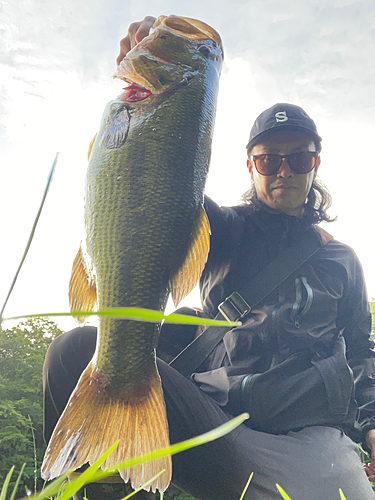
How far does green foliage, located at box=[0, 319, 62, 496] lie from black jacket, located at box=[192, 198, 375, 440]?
9058 mm

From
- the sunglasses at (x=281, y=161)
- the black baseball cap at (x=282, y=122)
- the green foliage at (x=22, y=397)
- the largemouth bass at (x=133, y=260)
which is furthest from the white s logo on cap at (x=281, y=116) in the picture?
the green foliage at (x=22, y=397)

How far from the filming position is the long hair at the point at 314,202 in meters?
2.72

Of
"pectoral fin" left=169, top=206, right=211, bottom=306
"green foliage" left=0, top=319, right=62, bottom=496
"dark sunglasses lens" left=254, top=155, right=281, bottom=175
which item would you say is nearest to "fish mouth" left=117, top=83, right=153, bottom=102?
"pectoral fin" left=169, top=206, right=211, bottom=306

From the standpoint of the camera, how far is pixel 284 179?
8.57ft

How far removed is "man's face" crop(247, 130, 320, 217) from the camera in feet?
8.59

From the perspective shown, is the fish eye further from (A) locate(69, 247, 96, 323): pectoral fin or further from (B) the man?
(A) locate(69, 247, 96, 323): pectoral fin

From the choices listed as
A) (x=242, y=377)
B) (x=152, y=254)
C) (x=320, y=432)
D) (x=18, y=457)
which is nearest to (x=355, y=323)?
(x=320, y=432)

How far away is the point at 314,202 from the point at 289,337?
1195 mm

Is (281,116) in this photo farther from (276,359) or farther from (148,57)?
(276,359)

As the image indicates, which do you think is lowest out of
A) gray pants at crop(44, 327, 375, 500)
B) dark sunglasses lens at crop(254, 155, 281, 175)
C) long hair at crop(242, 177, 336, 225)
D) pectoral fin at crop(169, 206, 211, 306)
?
gray pants at crop(44, 327, 375, 500)

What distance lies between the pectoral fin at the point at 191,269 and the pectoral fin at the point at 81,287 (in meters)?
0.28

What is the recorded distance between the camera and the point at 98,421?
3.95 feet

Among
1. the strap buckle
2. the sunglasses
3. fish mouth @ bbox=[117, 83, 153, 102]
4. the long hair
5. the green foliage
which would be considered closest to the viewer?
fish mouth @ bbox=[117, 83, 153, 102]

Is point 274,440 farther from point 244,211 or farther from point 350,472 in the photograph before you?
point 244,211
